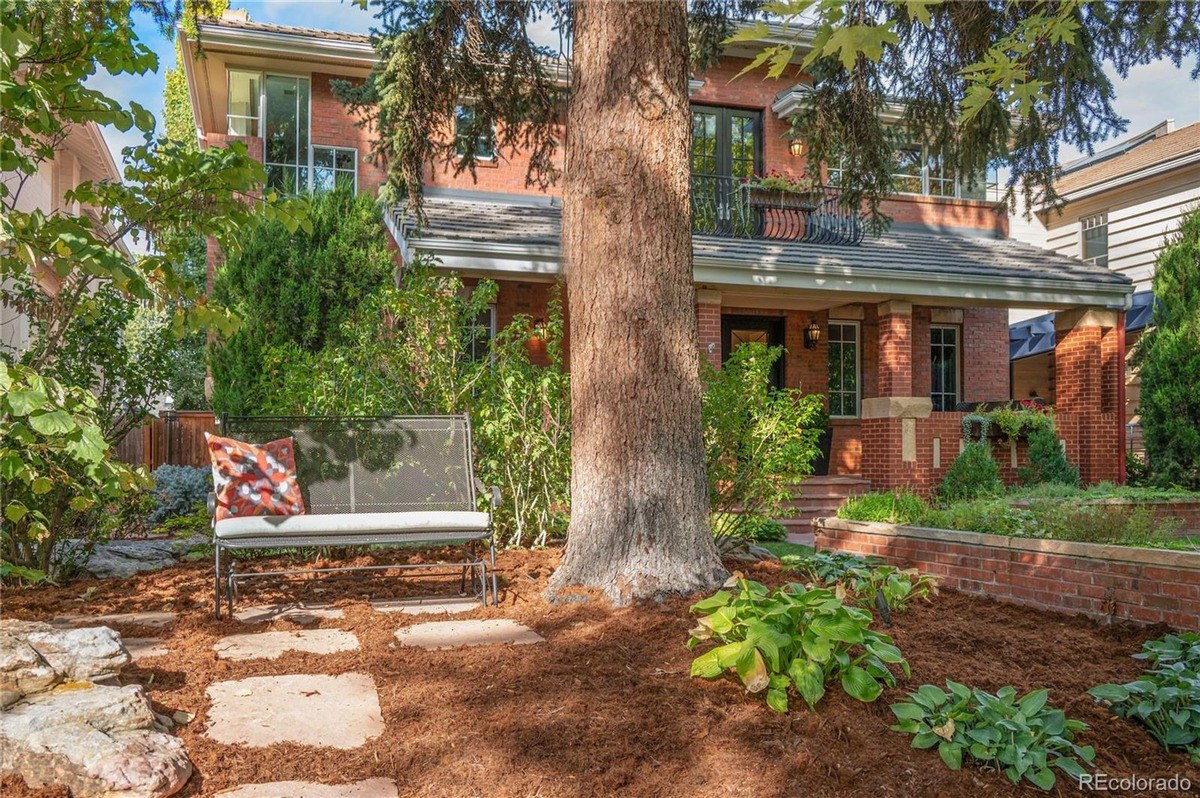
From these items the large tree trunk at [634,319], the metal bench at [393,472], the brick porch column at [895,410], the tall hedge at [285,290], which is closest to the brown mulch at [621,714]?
the large tree trunk at [634,319]

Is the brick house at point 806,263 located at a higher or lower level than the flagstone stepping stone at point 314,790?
higher

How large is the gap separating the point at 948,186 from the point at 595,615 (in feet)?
47.6

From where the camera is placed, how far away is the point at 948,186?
1659cm

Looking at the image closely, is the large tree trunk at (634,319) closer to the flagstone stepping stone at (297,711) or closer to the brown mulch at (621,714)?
the brown mulch at (621,714)

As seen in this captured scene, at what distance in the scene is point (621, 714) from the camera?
3074 mm

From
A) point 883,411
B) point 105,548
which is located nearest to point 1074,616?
point 105,548

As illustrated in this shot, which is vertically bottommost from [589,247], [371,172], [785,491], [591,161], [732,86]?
[785,491]

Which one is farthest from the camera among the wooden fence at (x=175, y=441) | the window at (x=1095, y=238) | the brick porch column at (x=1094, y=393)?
the window at (x=1095, y=238)

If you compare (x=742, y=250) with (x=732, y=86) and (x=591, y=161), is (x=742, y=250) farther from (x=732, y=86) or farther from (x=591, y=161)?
(x=591, y=161)

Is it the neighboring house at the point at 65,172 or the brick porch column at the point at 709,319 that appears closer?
the brick porch column at the point at 709,319

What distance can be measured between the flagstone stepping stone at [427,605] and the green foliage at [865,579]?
186cm

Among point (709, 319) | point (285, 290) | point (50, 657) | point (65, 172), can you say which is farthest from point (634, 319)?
point (65, 172)

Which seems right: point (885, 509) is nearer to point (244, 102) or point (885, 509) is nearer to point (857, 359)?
point (857, 359)

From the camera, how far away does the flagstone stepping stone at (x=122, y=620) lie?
4.40m
